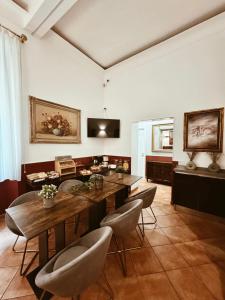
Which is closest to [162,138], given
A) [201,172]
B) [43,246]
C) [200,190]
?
[201,172]

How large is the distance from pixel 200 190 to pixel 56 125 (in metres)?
3.28

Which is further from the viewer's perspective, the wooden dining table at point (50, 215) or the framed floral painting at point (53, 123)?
the framed floral painting at point (53, 123)

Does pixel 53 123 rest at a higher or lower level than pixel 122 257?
higher

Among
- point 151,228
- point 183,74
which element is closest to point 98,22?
point 183,74

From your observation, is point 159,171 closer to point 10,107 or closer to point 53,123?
point 53,123

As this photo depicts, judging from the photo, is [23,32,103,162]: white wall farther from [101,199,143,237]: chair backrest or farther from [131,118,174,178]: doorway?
[101,199,143,237]: chair backrest

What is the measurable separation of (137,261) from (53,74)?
3737mm

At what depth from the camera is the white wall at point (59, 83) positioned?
9.26ft

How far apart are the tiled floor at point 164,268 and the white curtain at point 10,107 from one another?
103 cm

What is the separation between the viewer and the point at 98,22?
9.51ft

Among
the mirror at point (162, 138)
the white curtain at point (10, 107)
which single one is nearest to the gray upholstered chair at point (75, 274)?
the white curtain at point (10, 107)

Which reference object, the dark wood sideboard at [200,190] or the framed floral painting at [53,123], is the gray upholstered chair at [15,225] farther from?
the dark wood sideboard at [200,190]

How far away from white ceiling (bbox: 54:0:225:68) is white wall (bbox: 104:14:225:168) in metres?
0.24

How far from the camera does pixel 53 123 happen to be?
3.23m
